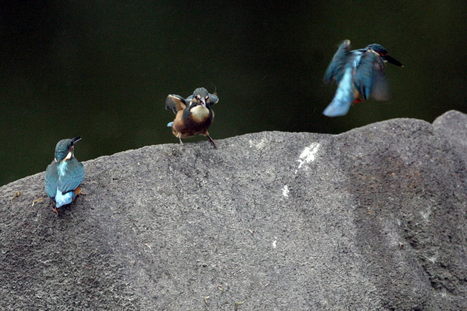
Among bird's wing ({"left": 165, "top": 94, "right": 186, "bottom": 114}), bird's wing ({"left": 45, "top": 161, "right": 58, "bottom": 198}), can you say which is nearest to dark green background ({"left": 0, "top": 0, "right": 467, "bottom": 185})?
bird's wing ({"left": 165, "top": 94, "right": 186, "bottom": 114})

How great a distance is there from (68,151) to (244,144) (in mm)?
906

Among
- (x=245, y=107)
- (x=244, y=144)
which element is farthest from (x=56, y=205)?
(x=245, y=107)

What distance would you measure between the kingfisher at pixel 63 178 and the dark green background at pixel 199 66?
2.30 m

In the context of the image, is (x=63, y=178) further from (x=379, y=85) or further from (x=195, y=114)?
(x=379, y=85)

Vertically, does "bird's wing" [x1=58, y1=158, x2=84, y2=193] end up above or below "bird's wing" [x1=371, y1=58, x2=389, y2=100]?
below

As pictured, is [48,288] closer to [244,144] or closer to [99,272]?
[99,272]

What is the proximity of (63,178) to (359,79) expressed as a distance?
59.9 inches

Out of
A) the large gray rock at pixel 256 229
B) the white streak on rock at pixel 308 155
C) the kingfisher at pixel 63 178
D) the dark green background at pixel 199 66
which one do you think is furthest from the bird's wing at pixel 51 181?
the dark green background at pixel 199 66

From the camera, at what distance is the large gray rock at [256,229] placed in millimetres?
3074

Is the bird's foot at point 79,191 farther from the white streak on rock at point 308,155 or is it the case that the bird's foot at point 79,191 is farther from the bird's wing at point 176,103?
the white streak on rock at point 308,155

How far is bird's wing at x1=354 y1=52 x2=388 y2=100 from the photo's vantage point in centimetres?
352

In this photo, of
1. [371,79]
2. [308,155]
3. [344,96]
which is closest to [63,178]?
[308,155]

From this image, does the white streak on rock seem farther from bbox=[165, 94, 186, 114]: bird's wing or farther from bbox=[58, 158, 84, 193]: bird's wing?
bbox=[58, 158, 84, 193]: bird's wing

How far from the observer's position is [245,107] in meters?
5.82
